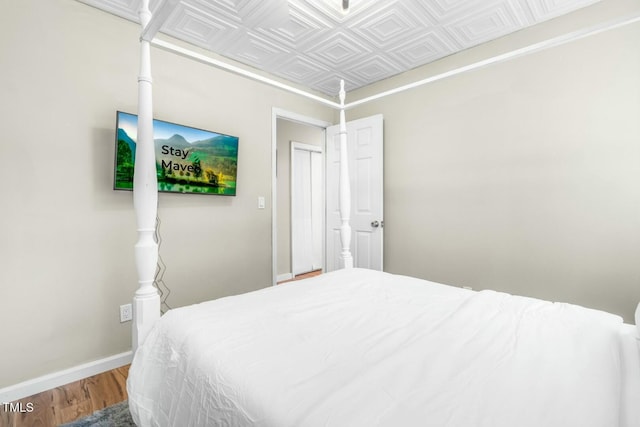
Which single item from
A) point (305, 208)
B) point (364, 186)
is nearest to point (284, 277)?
point (305, 208)

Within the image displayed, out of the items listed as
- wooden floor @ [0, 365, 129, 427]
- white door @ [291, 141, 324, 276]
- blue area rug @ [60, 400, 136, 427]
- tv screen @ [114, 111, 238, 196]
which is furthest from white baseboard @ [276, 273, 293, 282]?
blue area rug @ [60, 400, 136, 427]

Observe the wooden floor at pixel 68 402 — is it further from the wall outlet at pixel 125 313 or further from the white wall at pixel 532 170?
the white wall at pixel 532 170

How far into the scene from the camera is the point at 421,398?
2.18 ft

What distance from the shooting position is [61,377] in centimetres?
186

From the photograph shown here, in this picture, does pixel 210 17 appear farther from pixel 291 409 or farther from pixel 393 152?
pixel 291 409

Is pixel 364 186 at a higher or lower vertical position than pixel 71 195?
higher

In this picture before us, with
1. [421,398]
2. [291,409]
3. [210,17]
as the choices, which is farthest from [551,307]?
[210,17]

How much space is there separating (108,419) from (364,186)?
284cm

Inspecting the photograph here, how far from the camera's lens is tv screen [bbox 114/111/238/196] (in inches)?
80.4

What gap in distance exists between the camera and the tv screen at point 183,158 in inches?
80.4

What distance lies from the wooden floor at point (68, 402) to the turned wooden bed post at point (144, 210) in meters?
0.84

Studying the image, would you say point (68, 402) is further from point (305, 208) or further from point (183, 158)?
point (305, 208)

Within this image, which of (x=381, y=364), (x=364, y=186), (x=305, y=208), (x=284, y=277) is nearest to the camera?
(x=381, y=364)

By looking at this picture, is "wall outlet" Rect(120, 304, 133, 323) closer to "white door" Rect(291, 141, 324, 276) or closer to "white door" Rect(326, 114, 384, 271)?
"white door" Rect(326, 114, 384, 271)
